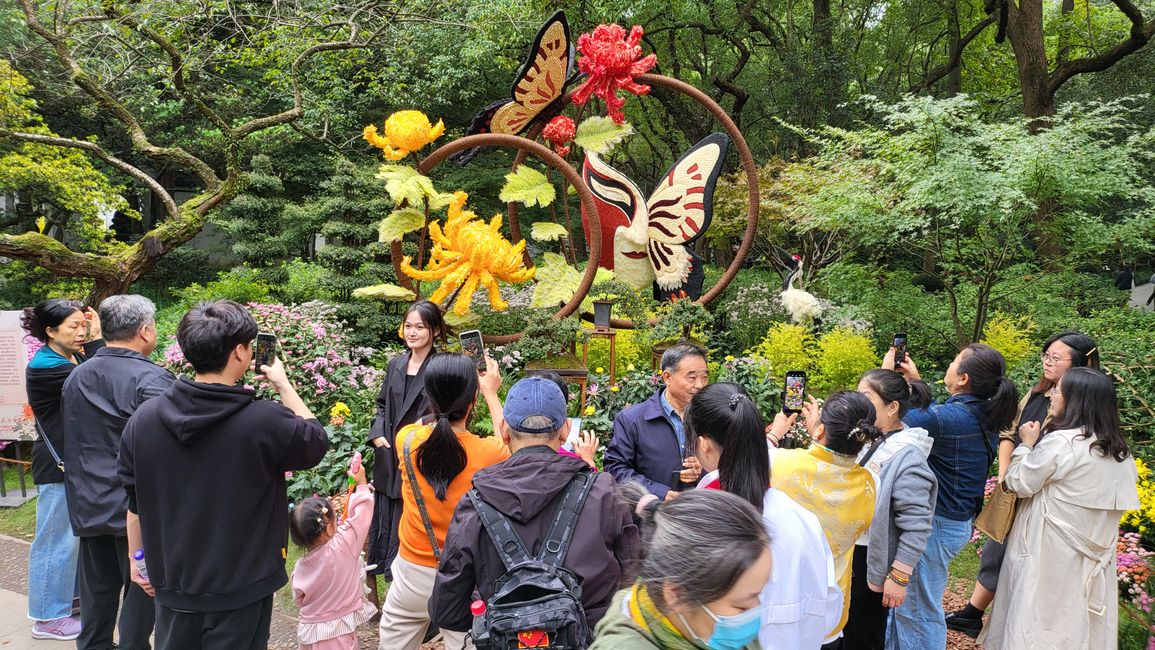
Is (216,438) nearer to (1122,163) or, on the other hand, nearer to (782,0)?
(1122,163)

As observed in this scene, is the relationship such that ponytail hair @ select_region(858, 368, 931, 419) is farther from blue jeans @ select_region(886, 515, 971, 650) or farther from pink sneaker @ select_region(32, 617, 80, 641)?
pink sneaker @ select_region(32, 617, 80, 641)

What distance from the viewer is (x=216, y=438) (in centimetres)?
208

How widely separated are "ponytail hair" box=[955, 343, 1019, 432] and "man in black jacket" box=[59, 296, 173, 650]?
3.49m

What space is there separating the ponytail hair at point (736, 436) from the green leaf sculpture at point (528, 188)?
496 centimetres

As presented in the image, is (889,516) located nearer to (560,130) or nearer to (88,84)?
(560,130)

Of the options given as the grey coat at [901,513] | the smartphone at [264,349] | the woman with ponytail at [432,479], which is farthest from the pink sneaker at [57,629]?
the grey coat at [901,513]

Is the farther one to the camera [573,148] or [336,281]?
[573,148]

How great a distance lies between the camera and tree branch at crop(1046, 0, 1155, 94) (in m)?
9.61

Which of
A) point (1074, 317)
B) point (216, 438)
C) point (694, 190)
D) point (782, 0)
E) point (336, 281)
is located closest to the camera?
point (216, 438)

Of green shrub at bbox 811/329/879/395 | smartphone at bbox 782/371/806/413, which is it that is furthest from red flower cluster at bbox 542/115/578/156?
smartphone at bbox 782/371/806/413

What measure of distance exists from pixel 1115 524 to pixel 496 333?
15.8ft

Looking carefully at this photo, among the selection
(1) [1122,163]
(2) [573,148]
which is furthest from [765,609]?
(2) [573,148]

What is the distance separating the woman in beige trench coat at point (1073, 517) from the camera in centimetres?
276

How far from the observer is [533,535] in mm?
1776
